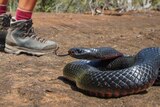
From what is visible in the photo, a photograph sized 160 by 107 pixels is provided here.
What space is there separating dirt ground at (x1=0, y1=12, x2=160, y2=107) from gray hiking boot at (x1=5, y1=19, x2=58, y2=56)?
2.7 inches

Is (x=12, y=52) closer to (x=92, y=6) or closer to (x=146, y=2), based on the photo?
(x=92, y=6)

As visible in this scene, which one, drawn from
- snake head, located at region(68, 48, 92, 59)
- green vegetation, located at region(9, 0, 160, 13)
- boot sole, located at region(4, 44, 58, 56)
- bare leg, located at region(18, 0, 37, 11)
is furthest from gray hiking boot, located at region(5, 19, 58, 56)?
green vegetation, located at region(9, 0, 160, 13)

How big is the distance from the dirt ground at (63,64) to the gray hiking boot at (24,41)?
0.07m

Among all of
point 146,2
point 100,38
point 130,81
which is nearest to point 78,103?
point 130,81

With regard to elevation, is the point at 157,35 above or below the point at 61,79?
below

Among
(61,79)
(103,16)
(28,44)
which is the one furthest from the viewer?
(103,16)

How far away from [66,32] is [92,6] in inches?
121

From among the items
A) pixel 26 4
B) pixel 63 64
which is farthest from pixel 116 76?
pixel 26 4

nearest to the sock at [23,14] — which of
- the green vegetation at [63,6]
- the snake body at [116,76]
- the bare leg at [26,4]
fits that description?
the bare leg at [26,4]

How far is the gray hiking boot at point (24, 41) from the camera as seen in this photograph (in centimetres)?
406

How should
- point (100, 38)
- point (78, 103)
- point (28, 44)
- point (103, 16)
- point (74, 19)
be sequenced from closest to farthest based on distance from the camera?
point (78, 103) < point (28, 44) < point (100, 38) < point (74, 19) < point (103, 16)

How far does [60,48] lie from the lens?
15.3ft

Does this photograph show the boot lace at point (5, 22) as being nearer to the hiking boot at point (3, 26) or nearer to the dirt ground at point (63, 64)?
the hiking boot at point (3, 26)

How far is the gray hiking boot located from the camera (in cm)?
406
